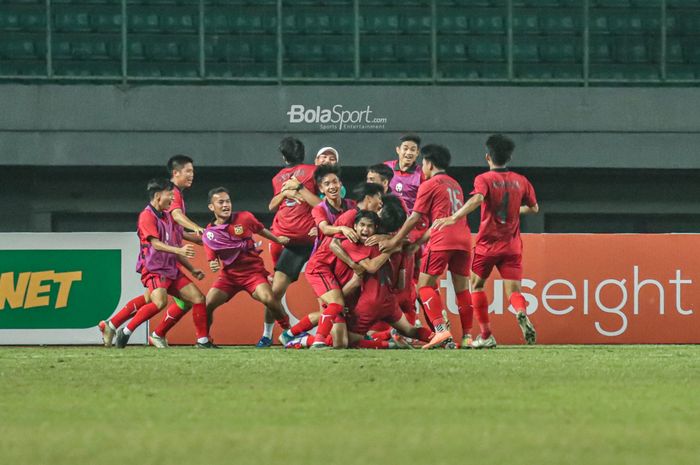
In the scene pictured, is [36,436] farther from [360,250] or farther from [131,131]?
[131,131]

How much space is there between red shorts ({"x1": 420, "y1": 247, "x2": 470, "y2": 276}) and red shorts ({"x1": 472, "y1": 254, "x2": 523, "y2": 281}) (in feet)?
0.39

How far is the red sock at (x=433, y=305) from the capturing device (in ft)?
36.3

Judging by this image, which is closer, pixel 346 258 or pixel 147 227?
pixel 346 258

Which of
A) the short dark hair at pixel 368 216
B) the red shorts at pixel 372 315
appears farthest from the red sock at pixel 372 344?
the short dark hair at pixel 368 216

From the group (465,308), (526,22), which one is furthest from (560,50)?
(465,308)

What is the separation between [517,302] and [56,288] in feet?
17.1

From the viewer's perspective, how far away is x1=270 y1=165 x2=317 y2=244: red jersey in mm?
12500

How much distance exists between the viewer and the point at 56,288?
14.0 metres

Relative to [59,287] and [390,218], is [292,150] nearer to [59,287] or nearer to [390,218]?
[390,218]

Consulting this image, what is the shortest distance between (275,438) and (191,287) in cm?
742

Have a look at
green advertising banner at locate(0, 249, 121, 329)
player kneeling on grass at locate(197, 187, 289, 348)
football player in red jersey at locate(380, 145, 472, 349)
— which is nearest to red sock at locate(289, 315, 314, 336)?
player kneeling on grass at locate(197, 187, 289, 348)

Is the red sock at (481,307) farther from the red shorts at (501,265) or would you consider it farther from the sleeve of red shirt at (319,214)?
the sleeve of red shirt at (319,214)

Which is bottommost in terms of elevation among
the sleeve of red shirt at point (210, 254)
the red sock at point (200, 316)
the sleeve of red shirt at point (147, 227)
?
the red sock at point (200, 316)

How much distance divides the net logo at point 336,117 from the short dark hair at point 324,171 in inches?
466
